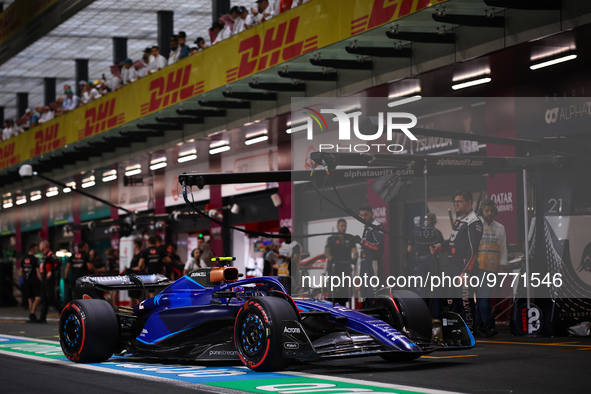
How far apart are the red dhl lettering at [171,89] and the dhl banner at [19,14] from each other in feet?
24.7

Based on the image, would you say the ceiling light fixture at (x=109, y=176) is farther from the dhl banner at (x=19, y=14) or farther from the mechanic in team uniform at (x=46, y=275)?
the mechanic in team uniform at (x=46, y=275)

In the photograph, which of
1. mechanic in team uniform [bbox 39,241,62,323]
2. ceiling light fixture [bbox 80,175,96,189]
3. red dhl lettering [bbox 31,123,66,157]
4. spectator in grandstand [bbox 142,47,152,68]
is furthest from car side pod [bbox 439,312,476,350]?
ceiling light fixture [bbox 80,175,96,189]

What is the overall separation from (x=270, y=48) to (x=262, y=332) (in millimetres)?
8571

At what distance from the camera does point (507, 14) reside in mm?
12961

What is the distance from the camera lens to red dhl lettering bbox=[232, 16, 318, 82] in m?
15.1

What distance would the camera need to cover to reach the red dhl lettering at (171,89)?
736 inches

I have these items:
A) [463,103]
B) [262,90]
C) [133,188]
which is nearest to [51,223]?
[133,188]

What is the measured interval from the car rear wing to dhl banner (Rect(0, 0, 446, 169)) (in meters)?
4.99

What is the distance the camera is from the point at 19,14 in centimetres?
2923

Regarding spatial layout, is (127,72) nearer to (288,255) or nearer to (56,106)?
(56,106)

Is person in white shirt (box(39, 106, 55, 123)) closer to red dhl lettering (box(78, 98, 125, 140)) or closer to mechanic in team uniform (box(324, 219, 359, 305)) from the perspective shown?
red dhl lettering (box(78, 98, 125, 140))

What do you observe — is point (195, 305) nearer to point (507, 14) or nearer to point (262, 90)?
point (507, 14)

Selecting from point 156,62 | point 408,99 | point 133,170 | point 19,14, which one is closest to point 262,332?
point 408,99

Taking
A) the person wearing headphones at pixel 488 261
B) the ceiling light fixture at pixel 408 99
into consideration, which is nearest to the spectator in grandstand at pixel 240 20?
the ceiling light fixture at pixel 408 99
